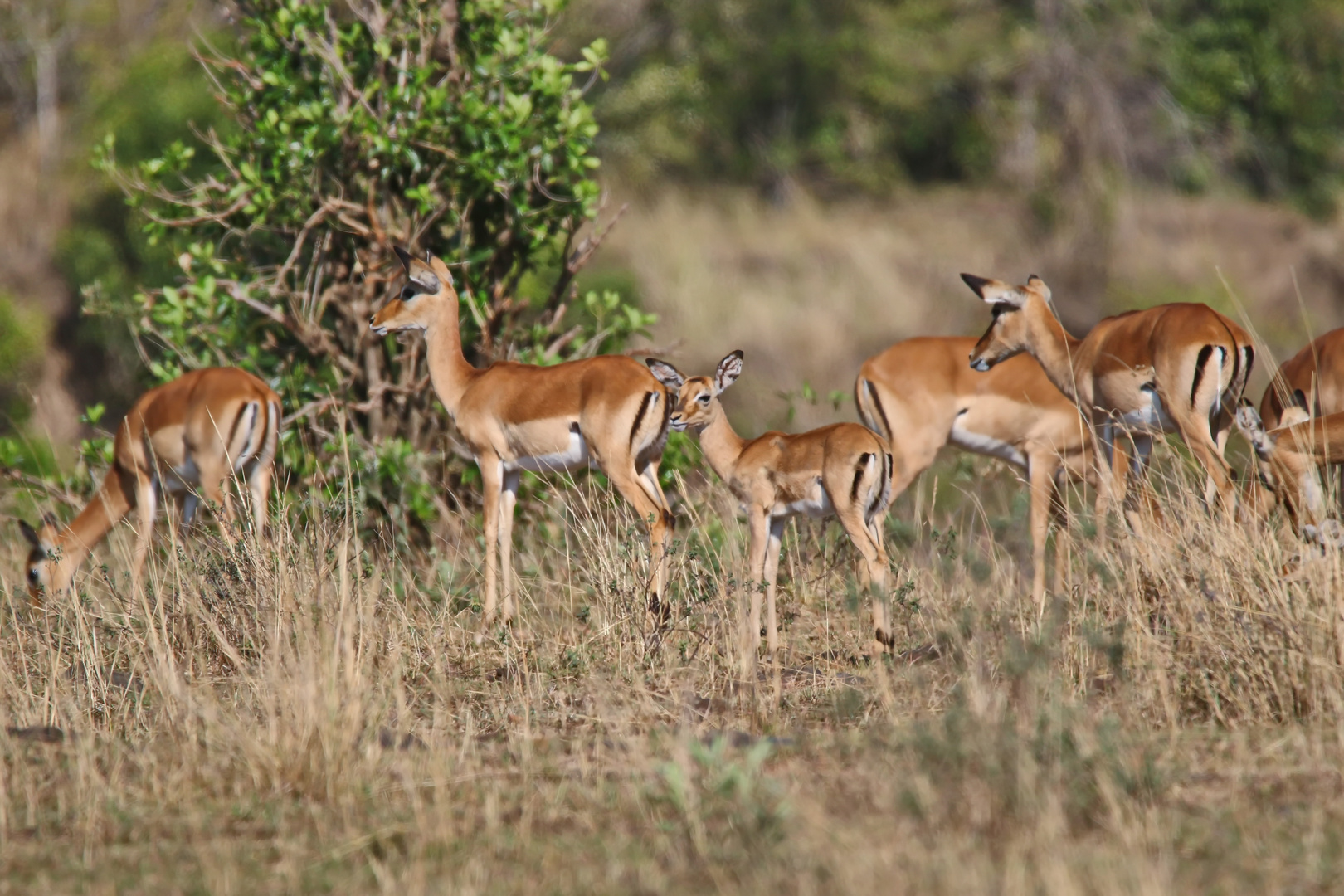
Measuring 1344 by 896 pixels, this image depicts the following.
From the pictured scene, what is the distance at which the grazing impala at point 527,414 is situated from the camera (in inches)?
265

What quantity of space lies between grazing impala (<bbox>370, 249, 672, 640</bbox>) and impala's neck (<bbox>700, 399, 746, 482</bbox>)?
33cm

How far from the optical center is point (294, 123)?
7.68m

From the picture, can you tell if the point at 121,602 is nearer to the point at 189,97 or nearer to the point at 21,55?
the point at 189,97

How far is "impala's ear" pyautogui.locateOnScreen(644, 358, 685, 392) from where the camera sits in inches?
255

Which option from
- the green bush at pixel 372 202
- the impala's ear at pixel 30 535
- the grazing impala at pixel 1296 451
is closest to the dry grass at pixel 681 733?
the grazing impala at pixel 1296 451

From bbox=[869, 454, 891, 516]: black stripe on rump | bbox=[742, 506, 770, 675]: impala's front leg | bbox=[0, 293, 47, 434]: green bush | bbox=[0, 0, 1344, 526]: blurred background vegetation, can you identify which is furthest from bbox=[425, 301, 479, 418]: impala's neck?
bbox=[0, 293, 47, 434]: green bush

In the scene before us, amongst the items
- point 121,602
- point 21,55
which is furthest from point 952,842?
point 21,55

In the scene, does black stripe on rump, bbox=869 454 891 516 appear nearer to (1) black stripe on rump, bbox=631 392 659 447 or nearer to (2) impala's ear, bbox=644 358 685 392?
(2) impala's ear, bbox=644 358 685 392

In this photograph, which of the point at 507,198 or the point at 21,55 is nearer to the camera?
the point at 507,198

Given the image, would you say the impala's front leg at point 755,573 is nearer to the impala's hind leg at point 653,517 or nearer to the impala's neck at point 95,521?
the impala's hind leg at point 653,517

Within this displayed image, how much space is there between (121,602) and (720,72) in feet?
58.6

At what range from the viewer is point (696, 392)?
6.44 m

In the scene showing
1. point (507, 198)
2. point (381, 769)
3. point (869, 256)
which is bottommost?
point (381, 769)

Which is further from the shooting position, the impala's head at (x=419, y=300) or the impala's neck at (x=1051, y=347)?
the impala's head at (x=419, y=300)
